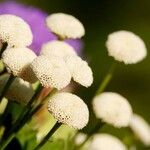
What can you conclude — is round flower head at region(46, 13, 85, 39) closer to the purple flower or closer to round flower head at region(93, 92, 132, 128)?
round flower head at region(93, 92, 132, 128)

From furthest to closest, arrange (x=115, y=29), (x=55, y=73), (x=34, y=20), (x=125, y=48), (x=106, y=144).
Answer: (x=115, y=29) < (x=34, y=20) < (x=106, y=144) < (x=125, y=48) < (x=55, y=73)

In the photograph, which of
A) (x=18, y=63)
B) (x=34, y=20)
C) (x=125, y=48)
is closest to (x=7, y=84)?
(x=18, y=63)

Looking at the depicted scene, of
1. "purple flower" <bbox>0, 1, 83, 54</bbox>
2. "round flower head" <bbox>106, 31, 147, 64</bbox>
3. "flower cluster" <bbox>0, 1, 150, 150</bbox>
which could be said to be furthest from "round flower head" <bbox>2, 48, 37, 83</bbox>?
"purple flower" <bbox>0, 1, 83, 54</bbox>

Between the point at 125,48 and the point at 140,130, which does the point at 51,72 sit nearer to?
the point at 125,48

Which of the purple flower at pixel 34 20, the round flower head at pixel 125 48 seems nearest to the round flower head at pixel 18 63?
the round flower head at pixel 125 48

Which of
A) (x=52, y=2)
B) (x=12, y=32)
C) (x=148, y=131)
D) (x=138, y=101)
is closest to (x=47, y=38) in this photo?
(x=148, y=131)

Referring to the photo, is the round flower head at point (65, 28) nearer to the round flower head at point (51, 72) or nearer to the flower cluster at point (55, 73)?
the flower cluster at point (55, 73)
